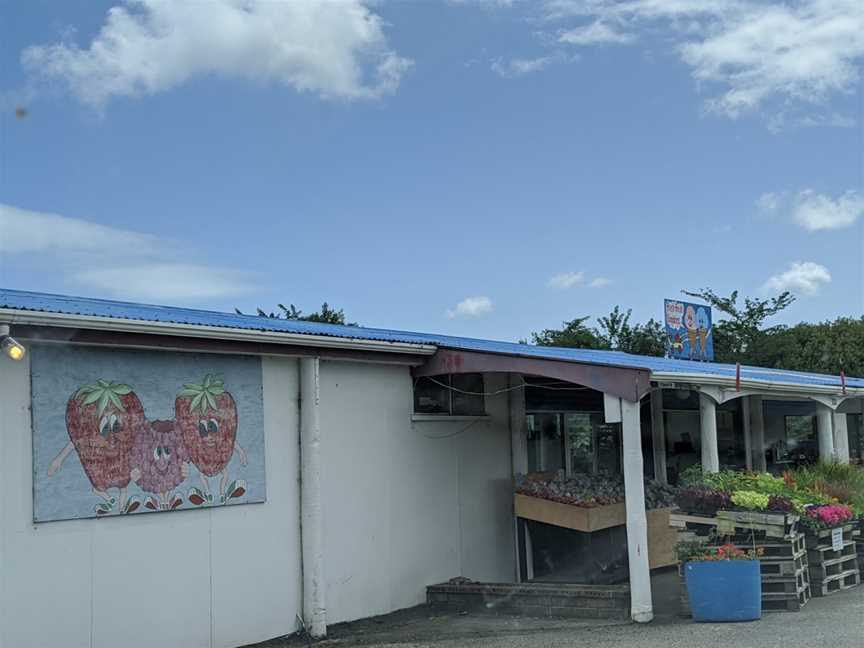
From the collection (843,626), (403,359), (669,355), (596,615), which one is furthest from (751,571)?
(669,355)

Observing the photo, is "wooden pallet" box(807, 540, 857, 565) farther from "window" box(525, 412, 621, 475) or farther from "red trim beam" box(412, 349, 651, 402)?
"window" box(525, 412, 621, 475)

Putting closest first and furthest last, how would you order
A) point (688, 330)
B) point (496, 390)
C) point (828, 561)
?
point (828, 561)
point (496, 390)
point (688, 330)

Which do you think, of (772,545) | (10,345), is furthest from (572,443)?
(10,345)

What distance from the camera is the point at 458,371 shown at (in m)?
11.7

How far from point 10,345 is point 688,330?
2579 cm

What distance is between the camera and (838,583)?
39.2 ft

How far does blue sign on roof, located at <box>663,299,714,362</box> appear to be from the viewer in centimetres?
2983

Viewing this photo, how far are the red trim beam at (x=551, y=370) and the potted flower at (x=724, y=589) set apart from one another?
192 centimetres

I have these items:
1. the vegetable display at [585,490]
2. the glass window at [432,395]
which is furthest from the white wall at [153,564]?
the vegetable display at [585,490]

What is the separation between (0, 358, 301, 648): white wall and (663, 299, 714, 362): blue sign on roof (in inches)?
840

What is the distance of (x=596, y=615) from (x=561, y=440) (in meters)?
5.09

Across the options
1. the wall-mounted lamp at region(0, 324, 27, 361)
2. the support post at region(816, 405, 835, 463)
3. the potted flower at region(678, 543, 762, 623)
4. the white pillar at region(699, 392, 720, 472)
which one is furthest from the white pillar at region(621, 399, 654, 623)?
the support post at region(816, 405, 835, 463)

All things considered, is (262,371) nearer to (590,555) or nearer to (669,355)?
(590,555)

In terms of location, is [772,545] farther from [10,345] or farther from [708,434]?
[10,345]
